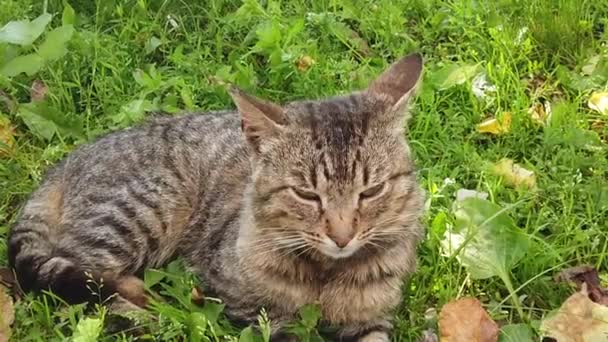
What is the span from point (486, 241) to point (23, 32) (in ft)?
7.57

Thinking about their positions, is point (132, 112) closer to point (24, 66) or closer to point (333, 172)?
point (24, 66)

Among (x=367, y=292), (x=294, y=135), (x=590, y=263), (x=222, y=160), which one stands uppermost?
(x=294, y=135)

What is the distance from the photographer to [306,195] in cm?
305

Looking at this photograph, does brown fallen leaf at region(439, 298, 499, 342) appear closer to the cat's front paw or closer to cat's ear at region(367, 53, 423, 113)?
the cat's front paw

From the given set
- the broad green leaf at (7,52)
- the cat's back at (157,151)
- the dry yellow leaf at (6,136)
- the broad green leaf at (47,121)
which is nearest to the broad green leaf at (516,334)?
the cat's back at (157,151)

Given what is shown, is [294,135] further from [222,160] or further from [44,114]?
[44,114]

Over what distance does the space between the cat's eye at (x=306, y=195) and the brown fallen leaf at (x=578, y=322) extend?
90cm

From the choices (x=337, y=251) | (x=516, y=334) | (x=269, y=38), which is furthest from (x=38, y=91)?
(x=516, y=334)

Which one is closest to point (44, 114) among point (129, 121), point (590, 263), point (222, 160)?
point (129, 121)

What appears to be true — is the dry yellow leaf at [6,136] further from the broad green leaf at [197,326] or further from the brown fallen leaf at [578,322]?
the brown fallen leaf at [578,322]

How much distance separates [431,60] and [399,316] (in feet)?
5.41

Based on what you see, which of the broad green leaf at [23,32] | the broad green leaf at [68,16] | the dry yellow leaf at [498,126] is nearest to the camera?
the dry yellow leaf at [498,126]

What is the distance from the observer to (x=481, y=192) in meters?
3.80

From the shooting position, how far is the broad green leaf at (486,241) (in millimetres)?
3383
